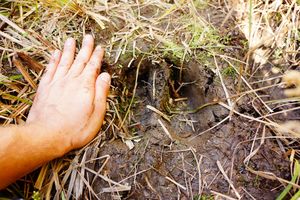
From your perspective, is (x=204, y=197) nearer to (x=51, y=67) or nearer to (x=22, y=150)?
(x=22, y=150)

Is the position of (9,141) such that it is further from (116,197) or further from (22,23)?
(22,23)

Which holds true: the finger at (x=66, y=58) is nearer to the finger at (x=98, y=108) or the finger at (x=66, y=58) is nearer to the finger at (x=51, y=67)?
the finger at (x=51, y=67)

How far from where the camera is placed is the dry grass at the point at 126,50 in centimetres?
143

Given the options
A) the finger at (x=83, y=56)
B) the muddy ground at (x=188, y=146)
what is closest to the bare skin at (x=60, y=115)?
the finger at (x=83, y=56)

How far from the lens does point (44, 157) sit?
136 cm

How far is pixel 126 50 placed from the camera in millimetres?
1634

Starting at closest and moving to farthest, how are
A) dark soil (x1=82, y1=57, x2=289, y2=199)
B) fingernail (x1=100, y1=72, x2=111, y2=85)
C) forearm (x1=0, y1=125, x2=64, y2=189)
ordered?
forearm (x1=0, y1=125, x2=64, y2=189), dark soil (x1=82, y1=57, x2=289, y2=199), fingernail (x1=100, y1=72, x2=111, y2=85)

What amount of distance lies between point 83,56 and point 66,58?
0.07 m

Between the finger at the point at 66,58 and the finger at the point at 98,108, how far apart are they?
152mm

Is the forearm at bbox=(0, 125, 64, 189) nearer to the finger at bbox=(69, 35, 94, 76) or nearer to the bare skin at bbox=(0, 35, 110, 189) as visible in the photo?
the bare skin at bbox=(0, 35, 110, 189)

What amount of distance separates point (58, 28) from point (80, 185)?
734mm

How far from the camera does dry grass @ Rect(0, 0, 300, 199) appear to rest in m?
1.43

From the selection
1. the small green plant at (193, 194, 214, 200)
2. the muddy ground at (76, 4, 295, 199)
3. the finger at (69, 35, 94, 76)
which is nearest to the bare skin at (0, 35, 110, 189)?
the finger at (69, 35, 94, 76)

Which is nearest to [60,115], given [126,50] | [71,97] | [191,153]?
[71,97]
